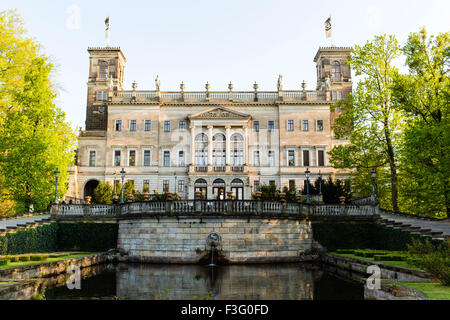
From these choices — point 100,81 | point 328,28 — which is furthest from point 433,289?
point 328,28

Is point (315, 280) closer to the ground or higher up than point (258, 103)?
closer to the ground

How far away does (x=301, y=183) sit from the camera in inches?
2048

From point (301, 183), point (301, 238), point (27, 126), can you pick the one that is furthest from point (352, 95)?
point (27, 126)

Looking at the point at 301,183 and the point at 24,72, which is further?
the point at 301,183

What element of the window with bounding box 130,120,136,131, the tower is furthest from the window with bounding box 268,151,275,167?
the tower

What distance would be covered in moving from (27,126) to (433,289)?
2922 cm

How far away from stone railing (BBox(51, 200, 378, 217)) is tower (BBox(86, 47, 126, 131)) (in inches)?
1273

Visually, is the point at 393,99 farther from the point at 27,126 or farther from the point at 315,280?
the point at 27,126

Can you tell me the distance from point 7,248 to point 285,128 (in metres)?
38.6

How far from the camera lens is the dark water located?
14070mm

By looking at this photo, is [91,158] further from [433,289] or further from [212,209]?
[433,289]

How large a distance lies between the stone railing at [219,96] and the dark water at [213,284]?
3553 centimetres

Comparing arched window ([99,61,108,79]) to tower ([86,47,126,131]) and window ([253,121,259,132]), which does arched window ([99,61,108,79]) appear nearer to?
tower ([86,47,126,131])

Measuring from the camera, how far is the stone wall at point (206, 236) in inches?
920
